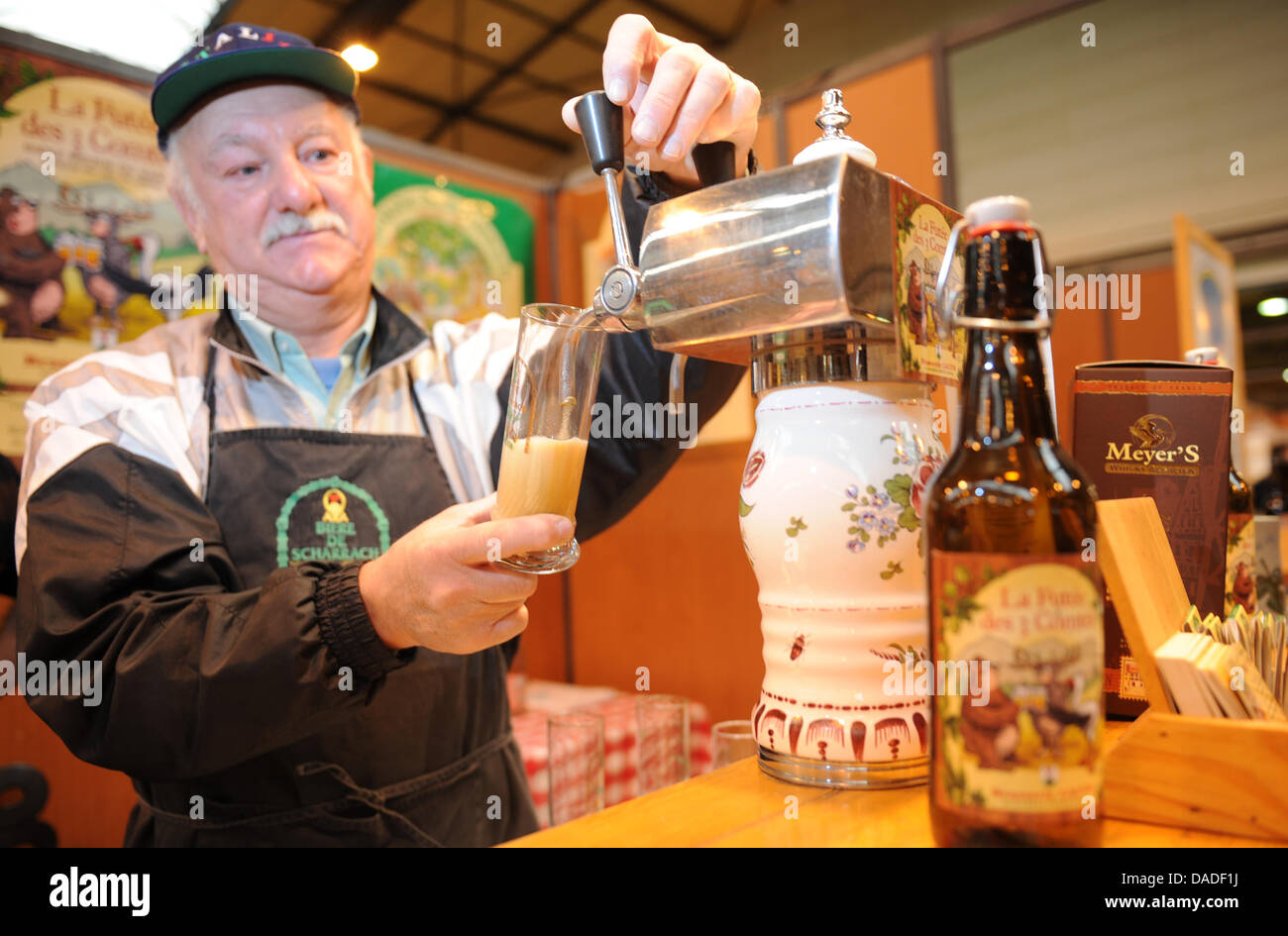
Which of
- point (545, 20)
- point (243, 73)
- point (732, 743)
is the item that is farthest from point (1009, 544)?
point (545, 20)

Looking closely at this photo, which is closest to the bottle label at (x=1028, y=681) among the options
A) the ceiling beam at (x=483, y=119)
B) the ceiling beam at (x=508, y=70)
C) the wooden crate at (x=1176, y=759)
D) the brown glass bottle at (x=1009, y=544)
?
the brown glass bottle at (x=1009, y=544)

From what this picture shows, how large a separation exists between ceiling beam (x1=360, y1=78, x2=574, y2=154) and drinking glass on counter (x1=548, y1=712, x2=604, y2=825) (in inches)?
284

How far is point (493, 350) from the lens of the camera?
1.55 m

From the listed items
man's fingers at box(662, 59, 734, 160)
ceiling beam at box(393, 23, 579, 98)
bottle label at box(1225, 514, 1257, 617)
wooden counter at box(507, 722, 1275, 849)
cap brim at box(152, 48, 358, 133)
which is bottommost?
wooden counter at box(507, 722, 1275, 849)

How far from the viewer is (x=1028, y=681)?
1.64ft

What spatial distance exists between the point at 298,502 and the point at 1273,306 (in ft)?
22.7

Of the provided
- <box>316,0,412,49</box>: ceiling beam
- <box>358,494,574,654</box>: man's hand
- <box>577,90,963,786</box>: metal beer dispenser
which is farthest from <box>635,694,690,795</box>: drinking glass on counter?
<box>316,0,412,49</box>: ceiling beam

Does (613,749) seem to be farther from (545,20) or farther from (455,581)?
(545,20)

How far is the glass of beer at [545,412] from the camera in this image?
0.83 metres

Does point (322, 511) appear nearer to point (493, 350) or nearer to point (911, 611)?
point (493, 350)

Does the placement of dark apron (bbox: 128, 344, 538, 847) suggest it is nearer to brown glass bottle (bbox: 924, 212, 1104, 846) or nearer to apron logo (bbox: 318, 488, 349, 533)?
apron logo (bbox: 318, 488, 349, 533)

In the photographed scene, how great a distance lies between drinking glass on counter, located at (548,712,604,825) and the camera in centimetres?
142
